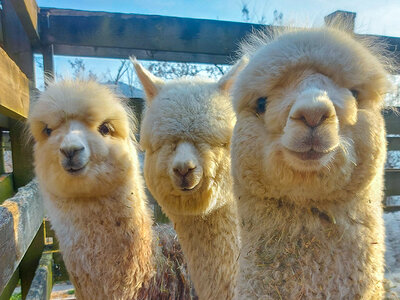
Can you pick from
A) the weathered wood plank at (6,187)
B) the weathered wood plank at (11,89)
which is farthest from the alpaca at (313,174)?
the weathered wood plank at (6,187)

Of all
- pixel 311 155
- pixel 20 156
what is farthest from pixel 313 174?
pixel 20 156

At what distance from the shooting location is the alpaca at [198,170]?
1790 mm

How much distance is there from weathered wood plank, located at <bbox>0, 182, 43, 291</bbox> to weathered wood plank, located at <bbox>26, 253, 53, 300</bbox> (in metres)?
0.51

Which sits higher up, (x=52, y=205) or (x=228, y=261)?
(x=52, y=205)

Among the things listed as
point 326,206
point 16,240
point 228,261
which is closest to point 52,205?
point 16,240

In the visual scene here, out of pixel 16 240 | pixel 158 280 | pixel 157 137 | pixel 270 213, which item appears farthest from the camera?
pixel 158 280

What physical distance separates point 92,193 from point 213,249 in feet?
3.07

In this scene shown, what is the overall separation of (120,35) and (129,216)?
1.57 meters

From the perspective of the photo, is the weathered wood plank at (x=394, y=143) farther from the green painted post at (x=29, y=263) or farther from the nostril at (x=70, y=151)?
the green painted post at (x=29, y=263)

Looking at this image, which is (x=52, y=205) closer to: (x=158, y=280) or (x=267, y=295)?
(x=158, y=280)

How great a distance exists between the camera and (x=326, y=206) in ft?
4.45

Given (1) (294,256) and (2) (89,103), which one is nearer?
(1) (294,256)

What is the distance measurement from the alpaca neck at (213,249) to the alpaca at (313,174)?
1.67ft

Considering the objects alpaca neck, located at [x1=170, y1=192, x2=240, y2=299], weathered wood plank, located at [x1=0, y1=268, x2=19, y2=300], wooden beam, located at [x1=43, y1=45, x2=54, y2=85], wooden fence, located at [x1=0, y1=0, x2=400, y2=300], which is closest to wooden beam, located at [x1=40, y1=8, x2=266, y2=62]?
wooden fence, located at [x1=0, y1=0, x2=400, y2=300]
